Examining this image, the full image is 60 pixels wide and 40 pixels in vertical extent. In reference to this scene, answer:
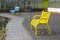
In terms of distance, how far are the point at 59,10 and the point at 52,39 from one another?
1347 centimetres

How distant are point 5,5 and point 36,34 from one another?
11435 mm

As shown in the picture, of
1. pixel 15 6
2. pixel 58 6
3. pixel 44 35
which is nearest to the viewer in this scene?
pixel 44 35

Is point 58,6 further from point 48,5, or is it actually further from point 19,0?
point 19,0

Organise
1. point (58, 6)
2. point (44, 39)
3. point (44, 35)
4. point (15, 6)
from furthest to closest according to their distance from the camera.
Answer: point (58, 6), point (15, 6), point (44, 35), point (44, 39)

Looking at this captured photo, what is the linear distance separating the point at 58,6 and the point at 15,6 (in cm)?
404

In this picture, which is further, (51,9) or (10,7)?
(51,9)

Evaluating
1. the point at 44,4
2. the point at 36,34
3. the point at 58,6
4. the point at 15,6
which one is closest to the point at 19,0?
the point at 15,6

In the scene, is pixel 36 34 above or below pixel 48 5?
above

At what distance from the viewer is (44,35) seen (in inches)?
296

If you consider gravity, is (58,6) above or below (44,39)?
below

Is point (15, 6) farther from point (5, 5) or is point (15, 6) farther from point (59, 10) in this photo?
point (59, 10)

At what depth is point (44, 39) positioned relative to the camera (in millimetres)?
6855

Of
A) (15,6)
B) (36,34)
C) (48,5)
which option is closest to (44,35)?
(36,34)

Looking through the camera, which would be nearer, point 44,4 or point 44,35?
point 44,35
